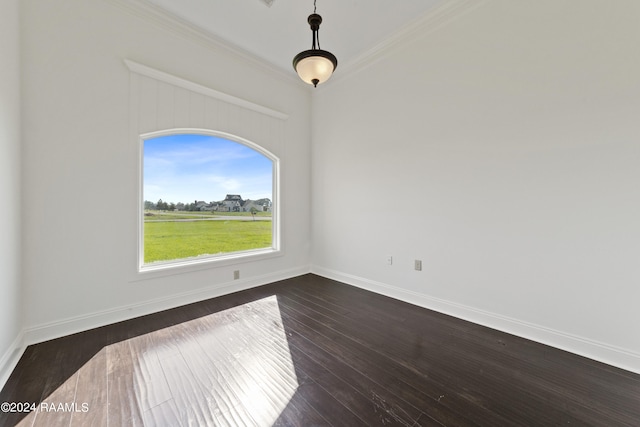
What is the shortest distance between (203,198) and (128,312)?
5.17 ft

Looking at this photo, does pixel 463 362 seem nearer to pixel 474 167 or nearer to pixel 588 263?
pixel 588 263

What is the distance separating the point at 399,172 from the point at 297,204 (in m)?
1.83

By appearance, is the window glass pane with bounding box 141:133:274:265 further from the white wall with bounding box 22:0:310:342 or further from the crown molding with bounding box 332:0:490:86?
the crown molding with bounding box 332:0:490:86

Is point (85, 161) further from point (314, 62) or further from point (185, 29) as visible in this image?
point (314, 62)

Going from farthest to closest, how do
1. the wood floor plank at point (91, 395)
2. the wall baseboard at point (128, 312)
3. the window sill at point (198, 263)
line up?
the window sill at point (198, 263) < the wall baseboard at point (128, 312) < the wood floor plank at point (91, 395)

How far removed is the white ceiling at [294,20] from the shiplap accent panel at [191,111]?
73 centimetres

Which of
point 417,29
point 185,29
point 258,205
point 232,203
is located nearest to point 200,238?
point 232,203

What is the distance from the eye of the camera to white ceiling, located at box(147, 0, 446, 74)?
263 centimetres

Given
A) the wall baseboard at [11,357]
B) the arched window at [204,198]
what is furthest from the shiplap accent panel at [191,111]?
the wall baseboard at [11,357]

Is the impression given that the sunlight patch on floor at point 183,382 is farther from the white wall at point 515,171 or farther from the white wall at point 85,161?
the white wall at point 515,171

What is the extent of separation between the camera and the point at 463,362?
193cm

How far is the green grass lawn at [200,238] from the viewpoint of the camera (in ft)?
9.59

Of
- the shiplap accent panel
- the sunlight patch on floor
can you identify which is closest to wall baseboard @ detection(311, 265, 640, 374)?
the sunlight patch on floor

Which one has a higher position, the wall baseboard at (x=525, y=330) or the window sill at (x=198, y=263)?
the window sill at (x=198, y=263)
